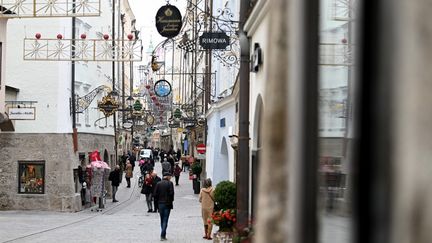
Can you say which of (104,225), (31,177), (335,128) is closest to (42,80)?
(31,177)

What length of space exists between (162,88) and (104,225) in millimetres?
9966

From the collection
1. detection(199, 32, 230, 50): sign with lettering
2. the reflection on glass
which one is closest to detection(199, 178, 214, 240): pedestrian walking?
detection(199, 32, 230, 50): sign with lettering

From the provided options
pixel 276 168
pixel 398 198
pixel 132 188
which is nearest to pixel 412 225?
pixel 398 198

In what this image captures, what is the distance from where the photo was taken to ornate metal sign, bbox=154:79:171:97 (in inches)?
1100

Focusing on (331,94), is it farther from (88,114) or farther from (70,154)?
(88,114)

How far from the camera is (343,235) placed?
4.61ft

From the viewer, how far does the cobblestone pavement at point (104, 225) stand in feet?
52.9

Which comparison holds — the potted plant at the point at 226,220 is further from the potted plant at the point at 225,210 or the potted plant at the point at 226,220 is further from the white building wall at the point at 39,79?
the white building wall at the point at 39,79

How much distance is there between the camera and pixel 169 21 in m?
15.4

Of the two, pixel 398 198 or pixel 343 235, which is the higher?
pixel 398 198

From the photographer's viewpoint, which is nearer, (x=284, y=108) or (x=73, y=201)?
(x=284, y=108)

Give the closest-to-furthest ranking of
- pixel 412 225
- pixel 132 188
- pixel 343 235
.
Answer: pixel 412 225 → pixel 343 235 → pixel 132 188

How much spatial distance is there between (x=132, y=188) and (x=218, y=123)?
1509 centimetres

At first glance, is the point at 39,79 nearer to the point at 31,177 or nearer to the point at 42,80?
the point at 42,80
